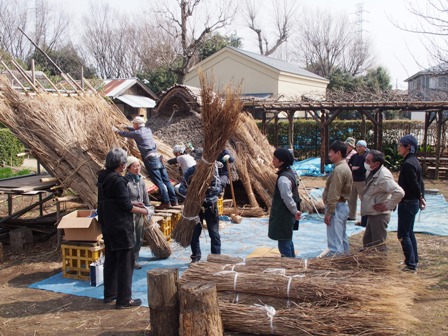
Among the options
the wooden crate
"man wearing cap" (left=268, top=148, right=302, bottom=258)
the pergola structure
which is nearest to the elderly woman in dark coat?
the wooden crate

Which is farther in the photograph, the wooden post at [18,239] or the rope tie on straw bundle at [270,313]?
the wooden post at [18,239]

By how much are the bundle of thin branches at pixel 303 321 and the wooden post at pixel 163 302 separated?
1.33ft

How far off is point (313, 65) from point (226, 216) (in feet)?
115

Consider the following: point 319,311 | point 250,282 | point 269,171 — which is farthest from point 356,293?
point 269,171

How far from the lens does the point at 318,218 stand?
28.6 ft

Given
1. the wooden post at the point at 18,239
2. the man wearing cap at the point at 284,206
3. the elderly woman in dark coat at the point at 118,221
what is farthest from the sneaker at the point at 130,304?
the wooden post at the point at 18,239

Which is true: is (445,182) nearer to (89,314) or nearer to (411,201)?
(411,201)

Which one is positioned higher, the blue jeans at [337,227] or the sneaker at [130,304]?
the blue jeans at [337,227]

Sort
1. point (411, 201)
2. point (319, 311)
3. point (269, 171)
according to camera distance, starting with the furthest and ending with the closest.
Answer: point (269, 171)
point (411, 201)
point (319, 311)

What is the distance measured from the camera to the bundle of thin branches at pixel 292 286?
144 inches

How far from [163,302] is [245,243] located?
11.2 ft

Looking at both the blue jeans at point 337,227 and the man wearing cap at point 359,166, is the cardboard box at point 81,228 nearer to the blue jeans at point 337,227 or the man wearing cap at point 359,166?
the blue jeans at point 337,227

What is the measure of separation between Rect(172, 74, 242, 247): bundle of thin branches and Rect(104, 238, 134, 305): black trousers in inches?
46.7

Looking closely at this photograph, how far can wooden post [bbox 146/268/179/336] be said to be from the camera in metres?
3.76
